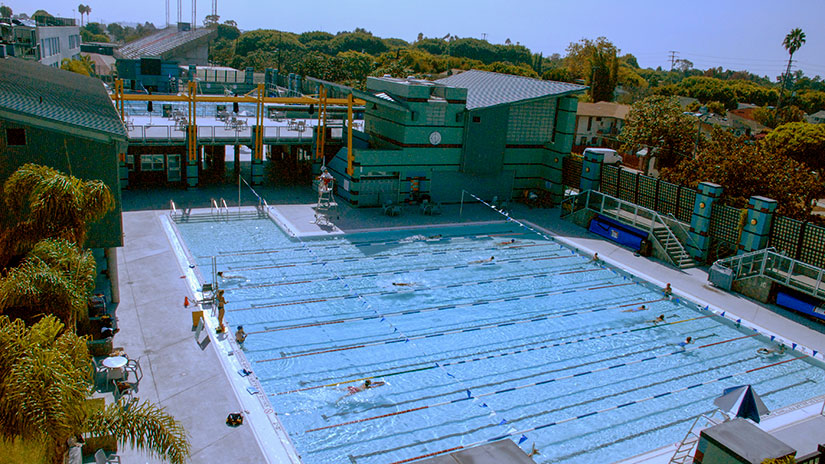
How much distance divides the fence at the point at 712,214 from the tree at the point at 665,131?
10548 mm

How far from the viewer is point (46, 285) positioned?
10.4 meters

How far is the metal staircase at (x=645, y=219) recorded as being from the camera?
2725 centimetres

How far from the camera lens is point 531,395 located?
1605 centimetres

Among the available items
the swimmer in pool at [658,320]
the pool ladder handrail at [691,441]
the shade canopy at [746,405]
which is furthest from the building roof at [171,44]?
A: the shade canopy at [746,405]

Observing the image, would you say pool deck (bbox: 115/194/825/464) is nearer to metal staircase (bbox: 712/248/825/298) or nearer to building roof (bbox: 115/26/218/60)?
metal staircase (bbox: 712/248/825/298)

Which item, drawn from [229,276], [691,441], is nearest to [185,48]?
[229,276]

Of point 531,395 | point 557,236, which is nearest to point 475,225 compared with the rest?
point 557,236

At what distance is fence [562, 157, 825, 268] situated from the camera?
77.3 ft

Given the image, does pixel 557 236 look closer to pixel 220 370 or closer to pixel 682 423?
pixel 682 423

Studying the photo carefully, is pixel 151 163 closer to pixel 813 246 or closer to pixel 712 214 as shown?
pixel 712 214

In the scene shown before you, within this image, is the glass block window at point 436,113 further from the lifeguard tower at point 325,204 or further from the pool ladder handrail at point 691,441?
the pool ladder handrail at point 691,441

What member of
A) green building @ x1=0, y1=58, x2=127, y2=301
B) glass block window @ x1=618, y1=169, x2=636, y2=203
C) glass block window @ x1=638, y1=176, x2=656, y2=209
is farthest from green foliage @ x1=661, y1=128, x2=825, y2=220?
green building @ x1=0, y1=58, x2=127, y2=301

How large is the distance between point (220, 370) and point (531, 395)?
8.20 metres

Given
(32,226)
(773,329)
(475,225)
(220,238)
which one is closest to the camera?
(32,226)
